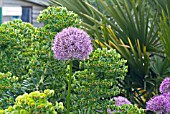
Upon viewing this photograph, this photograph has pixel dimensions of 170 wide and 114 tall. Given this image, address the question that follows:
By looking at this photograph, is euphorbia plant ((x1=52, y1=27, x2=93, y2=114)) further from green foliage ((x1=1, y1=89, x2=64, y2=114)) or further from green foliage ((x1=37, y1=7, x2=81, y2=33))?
green foliage ((x1=1, y1=89, x2=64, y2=114))

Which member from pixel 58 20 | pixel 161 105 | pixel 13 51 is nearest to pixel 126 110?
pixel 161 105

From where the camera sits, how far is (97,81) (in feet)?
8.25

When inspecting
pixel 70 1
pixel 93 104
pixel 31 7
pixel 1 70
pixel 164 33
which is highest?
pixel 31 7

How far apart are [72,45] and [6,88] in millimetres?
470

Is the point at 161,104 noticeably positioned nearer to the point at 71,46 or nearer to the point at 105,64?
the point at 105,64

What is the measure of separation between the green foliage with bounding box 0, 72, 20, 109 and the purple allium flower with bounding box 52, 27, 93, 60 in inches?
13.9

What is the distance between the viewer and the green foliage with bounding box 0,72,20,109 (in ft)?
7.97

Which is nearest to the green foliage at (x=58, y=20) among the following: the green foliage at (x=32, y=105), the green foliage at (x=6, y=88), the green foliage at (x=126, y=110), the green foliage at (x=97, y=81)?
the green foliage at (x=97, y=81)

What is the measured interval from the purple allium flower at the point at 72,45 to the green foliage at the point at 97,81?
30cm

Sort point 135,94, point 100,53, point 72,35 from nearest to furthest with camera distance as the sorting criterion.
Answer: point 72,35 < point 100,53 < point 135,94

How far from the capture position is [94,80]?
253cm

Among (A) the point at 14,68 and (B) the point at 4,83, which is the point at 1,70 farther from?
(B) the point at 4,83

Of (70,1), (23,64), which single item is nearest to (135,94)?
(70,1)

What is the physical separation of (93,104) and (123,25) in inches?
72.9
